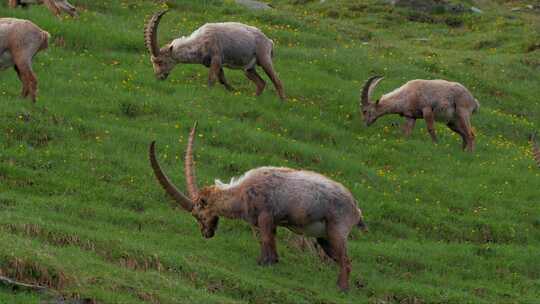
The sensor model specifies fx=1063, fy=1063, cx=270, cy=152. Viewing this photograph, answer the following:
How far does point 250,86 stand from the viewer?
29.6m

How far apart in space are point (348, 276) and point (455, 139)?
39.5ft

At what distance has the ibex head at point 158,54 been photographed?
27.8 metres

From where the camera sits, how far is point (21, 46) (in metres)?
23.2

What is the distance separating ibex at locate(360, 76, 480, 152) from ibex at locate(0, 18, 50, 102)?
30.1ft

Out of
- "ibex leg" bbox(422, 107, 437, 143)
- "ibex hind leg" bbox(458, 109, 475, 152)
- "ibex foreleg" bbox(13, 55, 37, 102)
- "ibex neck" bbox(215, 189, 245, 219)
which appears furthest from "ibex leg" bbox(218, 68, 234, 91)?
"ibex neck" bbox(215, 189, 245, 219)

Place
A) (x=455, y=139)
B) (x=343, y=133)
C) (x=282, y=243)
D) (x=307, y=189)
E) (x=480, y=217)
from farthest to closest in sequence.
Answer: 1. (x=455, y=139)
2. (x=343, y=133)
3. (x=480, y=217)
4. (x=282, y=243)
5. (x=307, y=189)

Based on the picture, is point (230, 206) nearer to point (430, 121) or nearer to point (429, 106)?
point (430, 121)

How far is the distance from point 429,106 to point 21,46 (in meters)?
10.9

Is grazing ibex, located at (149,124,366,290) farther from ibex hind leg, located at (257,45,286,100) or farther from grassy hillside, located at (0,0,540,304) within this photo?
ibex hind leg, located at (257,45,286,100)

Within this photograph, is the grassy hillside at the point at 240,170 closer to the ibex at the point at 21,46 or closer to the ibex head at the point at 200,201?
the ibex head at the point at 200,201

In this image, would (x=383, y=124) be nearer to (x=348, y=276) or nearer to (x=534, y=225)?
(x=534, y=225)

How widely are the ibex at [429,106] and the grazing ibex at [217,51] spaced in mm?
2519

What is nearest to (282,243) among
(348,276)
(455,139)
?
(348,276)

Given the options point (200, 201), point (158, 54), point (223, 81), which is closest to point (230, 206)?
point (200, 201)
